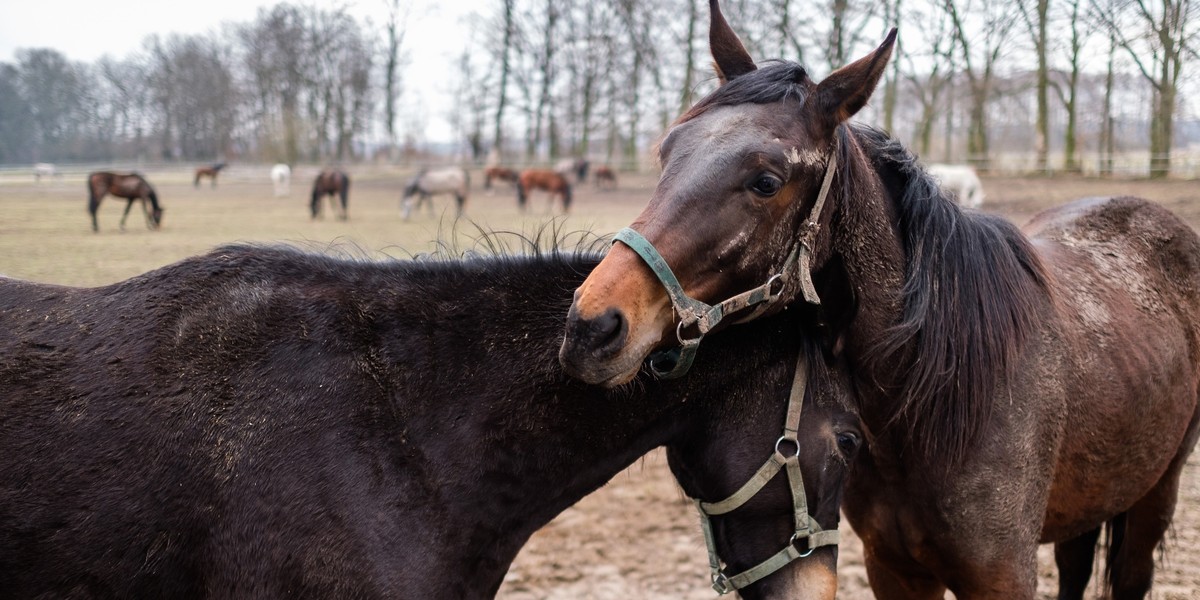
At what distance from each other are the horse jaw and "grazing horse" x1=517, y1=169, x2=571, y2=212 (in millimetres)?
27022

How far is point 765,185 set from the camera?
6.72 feet

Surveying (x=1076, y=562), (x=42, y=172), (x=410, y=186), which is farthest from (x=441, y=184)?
(x=1076, y=562)

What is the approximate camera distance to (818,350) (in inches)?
89.0

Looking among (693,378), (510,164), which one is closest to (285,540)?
(693,378)

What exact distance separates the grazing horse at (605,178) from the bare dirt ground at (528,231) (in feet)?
1.93

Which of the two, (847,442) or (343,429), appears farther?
(847,442)

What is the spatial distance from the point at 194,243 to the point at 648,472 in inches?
517

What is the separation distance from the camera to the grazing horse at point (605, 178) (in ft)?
112

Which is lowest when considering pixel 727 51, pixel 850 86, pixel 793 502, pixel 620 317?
pixel 793 502

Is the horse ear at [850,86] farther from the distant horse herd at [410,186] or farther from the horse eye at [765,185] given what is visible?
the distant horse herd at [410,186]

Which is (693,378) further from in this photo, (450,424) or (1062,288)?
(1062,288)

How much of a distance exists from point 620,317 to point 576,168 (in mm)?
36481

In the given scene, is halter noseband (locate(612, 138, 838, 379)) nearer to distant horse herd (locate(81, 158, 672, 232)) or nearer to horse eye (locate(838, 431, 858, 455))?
horse eye (locate(838, 431, 858, 455))

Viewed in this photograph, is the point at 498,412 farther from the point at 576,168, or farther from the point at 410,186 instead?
the point at 576,168
